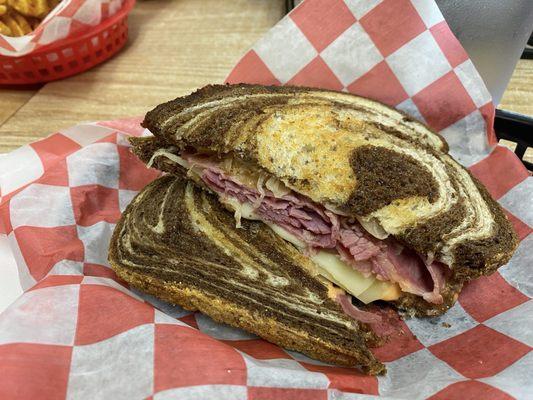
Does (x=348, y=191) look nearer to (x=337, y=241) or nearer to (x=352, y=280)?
(x=337, y=241)

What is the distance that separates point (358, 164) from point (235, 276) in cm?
48

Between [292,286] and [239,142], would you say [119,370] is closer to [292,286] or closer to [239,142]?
[292,286]

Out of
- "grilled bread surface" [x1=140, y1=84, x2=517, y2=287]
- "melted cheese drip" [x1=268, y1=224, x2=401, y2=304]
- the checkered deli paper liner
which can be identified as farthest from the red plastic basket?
"melted cheese drip" [x1=268, y1=224, x2=401, y2=304]

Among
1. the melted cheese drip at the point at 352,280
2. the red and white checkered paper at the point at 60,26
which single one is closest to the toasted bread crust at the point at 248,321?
the melted cheese drip at the point at 352,280

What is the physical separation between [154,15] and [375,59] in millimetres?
2292

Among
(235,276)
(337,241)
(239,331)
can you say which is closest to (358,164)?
(337,241)

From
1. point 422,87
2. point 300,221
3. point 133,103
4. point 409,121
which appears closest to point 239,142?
point 300,221

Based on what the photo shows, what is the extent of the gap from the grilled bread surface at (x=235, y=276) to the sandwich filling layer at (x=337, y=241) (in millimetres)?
53

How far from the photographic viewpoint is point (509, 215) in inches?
67.1

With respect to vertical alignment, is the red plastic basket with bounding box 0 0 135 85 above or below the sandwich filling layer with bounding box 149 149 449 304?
above

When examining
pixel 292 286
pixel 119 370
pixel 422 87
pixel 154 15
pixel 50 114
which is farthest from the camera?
pixel 154 15

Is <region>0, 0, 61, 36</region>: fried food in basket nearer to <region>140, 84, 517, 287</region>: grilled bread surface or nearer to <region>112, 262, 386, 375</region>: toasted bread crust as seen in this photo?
<region>140, 84, 517, 287</region>: grilled bread surface

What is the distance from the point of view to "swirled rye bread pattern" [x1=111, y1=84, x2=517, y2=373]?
1.34 meters

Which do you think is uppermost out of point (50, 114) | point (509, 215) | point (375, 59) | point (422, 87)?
point (50, 114)
